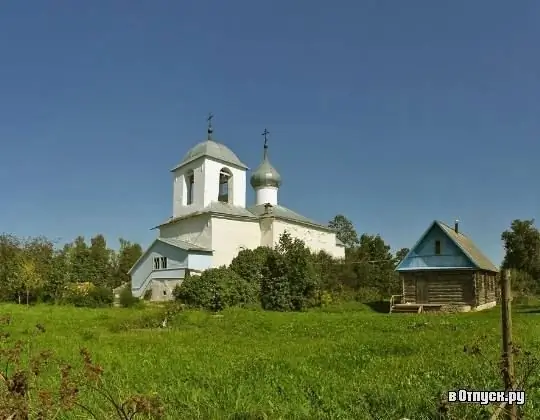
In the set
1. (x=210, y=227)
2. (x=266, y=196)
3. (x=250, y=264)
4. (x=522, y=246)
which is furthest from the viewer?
(x=522, y=246)

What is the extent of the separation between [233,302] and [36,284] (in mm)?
12567

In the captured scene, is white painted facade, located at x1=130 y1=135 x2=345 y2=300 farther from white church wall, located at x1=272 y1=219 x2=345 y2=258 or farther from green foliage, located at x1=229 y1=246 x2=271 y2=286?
green foliage, located at x1=229 y1=246 x2=271 y2=286

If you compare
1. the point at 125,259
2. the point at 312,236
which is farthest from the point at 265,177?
the point at 125,259

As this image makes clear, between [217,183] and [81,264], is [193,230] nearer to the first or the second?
[217,183]

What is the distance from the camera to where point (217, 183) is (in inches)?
1404

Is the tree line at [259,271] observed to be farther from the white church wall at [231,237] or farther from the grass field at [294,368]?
the grass field at [294,368]

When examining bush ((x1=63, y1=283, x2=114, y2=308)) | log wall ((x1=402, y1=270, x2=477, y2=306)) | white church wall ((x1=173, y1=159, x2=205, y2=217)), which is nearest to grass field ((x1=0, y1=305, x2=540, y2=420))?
log wall ((x1=402, y1=270, x2=477, y2=306))

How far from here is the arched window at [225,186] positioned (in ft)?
120

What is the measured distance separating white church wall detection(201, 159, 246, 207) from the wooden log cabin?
1332cm

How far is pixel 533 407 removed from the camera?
4.93 m

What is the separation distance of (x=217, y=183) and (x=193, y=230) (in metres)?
3.84

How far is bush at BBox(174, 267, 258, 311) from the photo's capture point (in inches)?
1025

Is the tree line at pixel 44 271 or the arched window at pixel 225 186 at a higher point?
the arched window at pixel 225 186

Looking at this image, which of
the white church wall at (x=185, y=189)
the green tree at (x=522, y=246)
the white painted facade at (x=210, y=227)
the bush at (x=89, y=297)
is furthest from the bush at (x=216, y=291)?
the green tree at (x=522, y=246)
